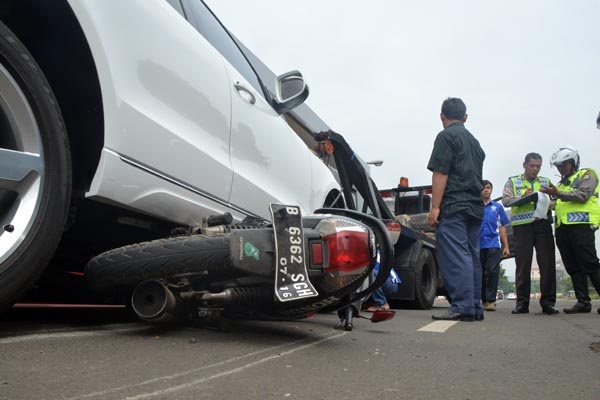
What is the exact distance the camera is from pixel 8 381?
140 centimetres

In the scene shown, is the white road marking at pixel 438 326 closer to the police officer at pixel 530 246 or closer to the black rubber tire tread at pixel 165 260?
the black rubber tire tread at pixel 165 260

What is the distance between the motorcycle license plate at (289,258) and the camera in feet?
6.82

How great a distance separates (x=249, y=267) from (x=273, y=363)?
385 mm

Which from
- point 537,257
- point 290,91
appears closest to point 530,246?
point 537,257

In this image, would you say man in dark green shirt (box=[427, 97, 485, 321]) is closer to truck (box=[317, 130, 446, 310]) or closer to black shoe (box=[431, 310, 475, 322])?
black shoe (box=[431, 310, 475, 322])

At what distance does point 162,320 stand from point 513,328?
7.99 ft

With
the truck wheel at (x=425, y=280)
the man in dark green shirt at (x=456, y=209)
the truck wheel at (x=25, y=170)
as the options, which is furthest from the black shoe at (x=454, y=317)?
the truck wheel at (x=25, y=170)

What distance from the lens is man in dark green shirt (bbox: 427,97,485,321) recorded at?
161 inches

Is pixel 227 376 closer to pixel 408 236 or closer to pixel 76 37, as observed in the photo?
pixel 76 37

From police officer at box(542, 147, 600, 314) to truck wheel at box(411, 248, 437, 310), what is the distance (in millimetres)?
1421

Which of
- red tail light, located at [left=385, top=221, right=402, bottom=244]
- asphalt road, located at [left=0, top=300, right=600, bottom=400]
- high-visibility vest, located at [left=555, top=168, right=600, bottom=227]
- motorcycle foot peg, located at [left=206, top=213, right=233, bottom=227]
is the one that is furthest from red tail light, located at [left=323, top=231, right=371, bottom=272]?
high-visibility vest, located at [left=555, top=168, right=600, bottom=227]

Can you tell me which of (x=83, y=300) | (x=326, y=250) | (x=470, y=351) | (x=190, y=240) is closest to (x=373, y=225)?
(x=326, y=250)

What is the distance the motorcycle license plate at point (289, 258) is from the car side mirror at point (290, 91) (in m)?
1.44

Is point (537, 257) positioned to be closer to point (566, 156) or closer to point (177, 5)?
point (566, 156)
